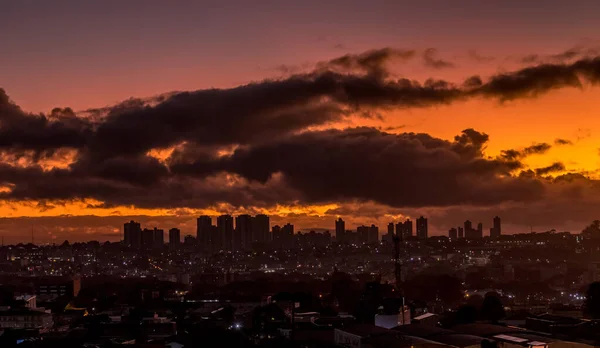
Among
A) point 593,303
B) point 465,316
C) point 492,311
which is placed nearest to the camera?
point 465,316

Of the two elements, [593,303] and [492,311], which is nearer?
[593,303]

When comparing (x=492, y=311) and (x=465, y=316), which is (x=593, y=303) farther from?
(x=465, y=316)

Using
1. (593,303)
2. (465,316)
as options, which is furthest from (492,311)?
(593,303)

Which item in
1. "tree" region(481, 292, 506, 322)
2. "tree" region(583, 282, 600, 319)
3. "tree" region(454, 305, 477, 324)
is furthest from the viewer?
"tree" region(481, 292, 506, 322)

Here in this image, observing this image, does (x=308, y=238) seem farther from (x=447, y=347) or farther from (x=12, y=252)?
(x=447, y=347)

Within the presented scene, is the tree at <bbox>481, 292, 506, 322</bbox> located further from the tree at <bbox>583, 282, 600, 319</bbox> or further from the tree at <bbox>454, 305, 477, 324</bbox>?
the tree at <bbox>583, 282, 600, 319</bbox>

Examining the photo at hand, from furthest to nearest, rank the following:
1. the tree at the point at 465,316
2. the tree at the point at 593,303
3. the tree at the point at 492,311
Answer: the tree at the point at 492,311
the tree at the point at 593,303
the tree at the point at 465,316

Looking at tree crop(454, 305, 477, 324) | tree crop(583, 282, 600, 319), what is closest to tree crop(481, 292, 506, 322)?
tree crop(454, 305, 477, 324)

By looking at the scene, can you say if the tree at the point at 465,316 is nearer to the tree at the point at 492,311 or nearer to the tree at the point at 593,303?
the tree at the point at 492,311

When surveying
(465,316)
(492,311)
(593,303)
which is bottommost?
(492,311)

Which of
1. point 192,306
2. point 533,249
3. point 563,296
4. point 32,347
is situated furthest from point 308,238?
point 32,347

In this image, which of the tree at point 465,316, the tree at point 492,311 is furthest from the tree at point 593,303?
the tree at point 465,316
